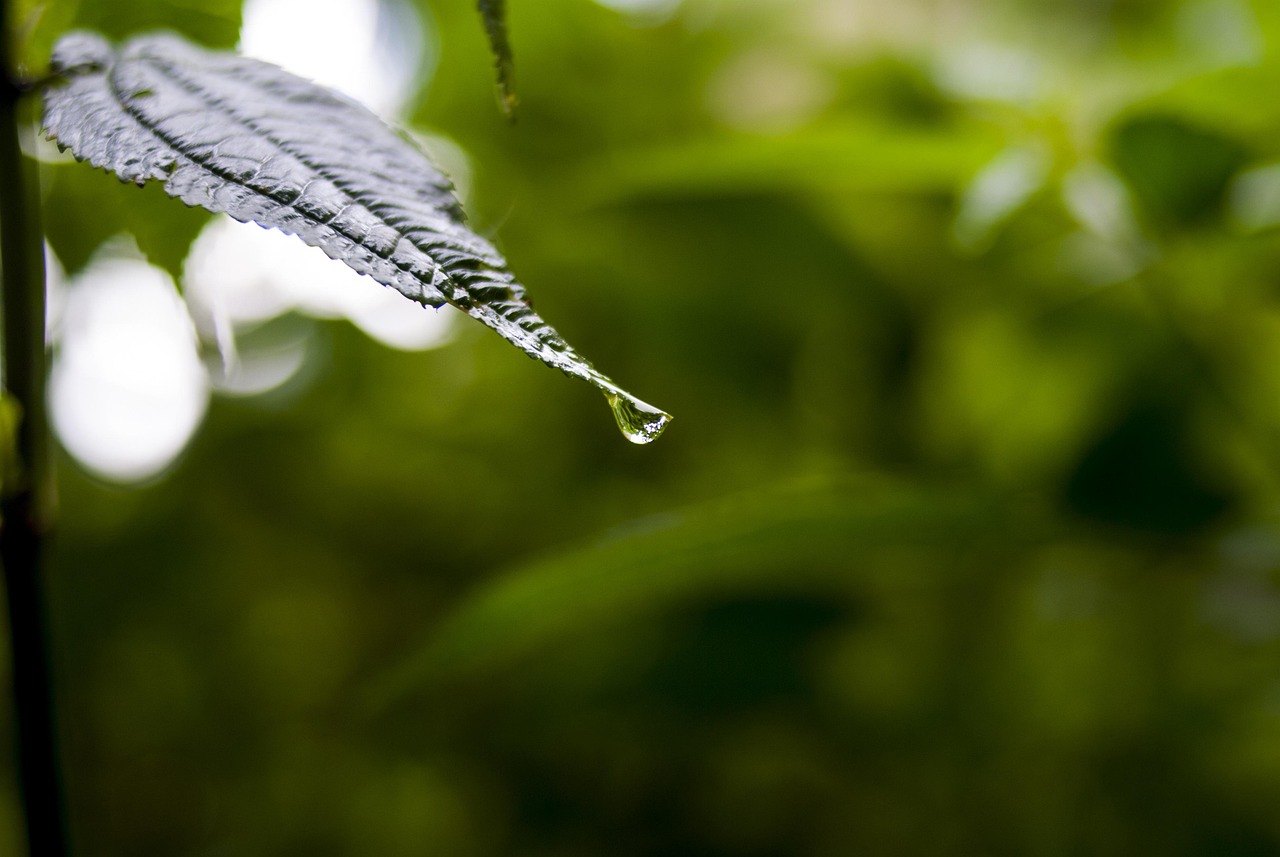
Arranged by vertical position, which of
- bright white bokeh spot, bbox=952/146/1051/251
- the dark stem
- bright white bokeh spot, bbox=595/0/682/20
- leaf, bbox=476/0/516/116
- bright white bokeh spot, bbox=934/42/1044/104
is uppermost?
bright white bokeh spot, bbox=595/0/682/20

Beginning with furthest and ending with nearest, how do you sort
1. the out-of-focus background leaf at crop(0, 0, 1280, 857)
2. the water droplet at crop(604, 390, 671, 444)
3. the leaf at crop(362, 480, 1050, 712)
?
the out-of-focus background leaf at crop(0, 0, 1280, 857)
the leaf at crop(362, 480, 1050, 712)
the water droplet at crop(604, 390, 671, 444)

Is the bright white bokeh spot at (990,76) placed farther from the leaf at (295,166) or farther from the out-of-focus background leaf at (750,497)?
the leaf at (295,166)

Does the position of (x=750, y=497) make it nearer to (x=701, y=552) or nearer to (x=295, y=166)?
(x=701, y=552)

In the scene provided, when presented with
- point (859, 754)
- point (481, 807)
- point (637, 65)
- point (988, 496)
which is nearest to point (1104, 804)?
point (859, 754)

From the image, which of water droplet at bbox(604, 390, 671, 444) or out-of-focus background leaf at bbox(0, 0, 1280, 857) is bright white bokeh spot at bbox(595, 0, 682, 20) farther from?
water droplet at bbox(604, 390, 671, 444)

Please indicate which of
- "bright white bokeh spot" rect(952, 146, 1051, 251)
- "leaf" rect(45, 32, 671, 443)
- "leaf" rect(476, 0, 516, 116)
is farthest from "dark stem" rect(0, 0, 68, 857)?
"bright white bokeh spot" rect(952, 146, 1051, 251)
